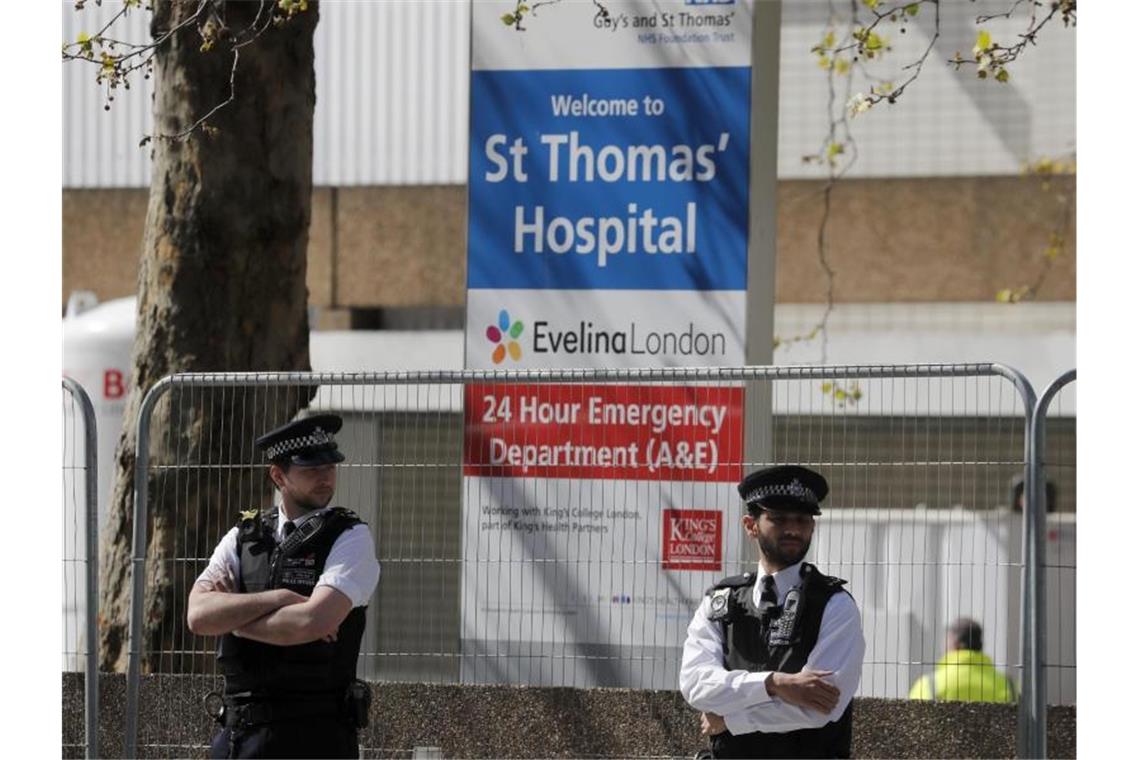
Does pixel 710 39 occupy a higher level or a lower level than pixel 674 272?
higher

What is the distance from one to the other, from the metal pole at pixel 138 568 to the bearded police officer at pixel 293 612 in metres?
1.36

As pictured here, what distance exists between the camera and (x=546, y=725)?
8.11 metres

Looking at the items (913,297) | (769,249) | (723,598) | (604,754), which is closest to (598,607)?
(604,754)

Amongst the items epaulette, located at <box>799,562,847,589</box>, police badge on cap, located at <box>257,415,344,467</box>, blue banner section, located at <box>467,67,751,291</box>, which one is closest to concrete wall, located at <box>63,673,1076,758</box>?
epaulette, located at <box>799,562,847,589</box>

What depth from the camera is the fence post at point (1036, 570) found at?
720 cm

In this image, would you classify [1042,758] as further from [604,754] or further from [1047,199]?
[1047,199]

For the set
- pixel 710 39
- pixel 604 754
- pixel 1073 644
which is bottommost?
pixel 604 754

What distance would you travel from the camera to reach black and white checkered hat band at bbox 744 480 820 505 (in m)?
6.61

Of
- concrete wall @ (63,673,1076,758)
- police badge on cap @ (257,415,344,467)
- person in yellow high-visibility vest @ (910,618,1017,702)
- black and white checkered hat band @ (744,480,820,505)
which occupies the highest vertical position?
police badge on cap @ (257,415,344,467)

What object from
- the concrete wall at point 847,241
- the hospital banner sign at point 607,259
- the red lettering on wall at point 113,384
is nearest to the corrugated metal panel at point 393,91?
the concrete wall at point 847,241

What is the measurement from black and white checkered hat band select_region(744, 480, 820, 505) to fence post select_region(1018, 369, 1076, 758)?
1074 mm

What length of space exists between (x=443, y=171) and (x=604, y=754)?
43.5ft

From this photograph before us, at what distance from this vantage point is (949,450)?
7.96 m

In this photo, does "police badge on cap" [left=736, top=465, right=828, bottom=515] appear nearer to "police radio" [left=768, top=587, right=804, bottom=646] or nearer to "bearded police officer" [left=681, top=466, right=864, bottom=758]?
"bearded police officer" [left=681, top=466, right=864, bottom=758]
